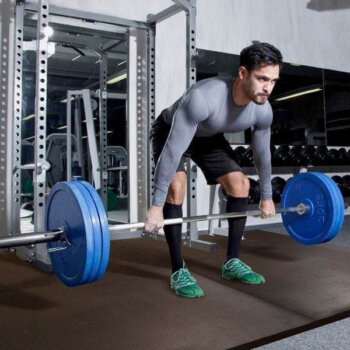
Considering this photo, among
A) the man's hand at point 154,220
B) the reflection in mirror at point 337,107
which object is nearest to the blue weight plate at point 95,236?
the man's hand at point 154,220

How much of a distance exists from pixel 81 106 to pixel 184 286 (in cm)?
282

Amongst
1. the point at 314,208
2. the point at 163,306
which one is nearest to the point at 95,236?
the point at 163,306

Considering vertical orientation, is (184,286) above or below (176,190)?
below

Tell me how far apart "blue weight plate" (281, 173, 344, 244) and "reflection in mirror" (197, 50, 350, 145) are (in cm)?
131

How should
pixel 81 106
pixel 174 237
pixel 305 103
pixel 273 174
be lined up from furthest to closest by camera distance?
1. pixel 81 106
2. pixel 305 103
3. pixel 273 174
4. pixel 174 237

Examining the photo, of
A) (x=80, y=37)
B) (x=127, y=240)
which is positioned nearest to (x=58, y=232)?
(x=127, y=240)

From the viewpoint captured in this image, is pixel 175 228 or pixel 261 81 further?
pixel 175 228

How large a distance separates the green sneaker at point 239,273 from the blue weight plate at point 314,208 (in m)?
0.31

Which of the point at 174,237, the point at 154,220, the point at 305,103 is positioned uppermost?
the point at 305,103

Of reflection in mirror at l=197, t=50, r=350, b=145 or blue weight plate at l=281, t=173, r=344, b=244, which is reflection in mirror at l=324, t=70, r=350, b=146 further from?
blue weight plate at l=281, t=173, r=344, b=244

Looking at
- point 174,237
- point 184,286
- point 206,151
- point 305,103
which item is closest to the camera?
point 184,286

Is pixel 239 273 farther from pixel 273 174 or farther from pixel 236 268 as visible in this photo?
pixel 273 174

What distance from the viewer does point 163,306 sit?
1385mm

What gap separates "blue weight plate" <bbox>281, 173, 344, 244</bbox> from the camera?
168 centimetres
